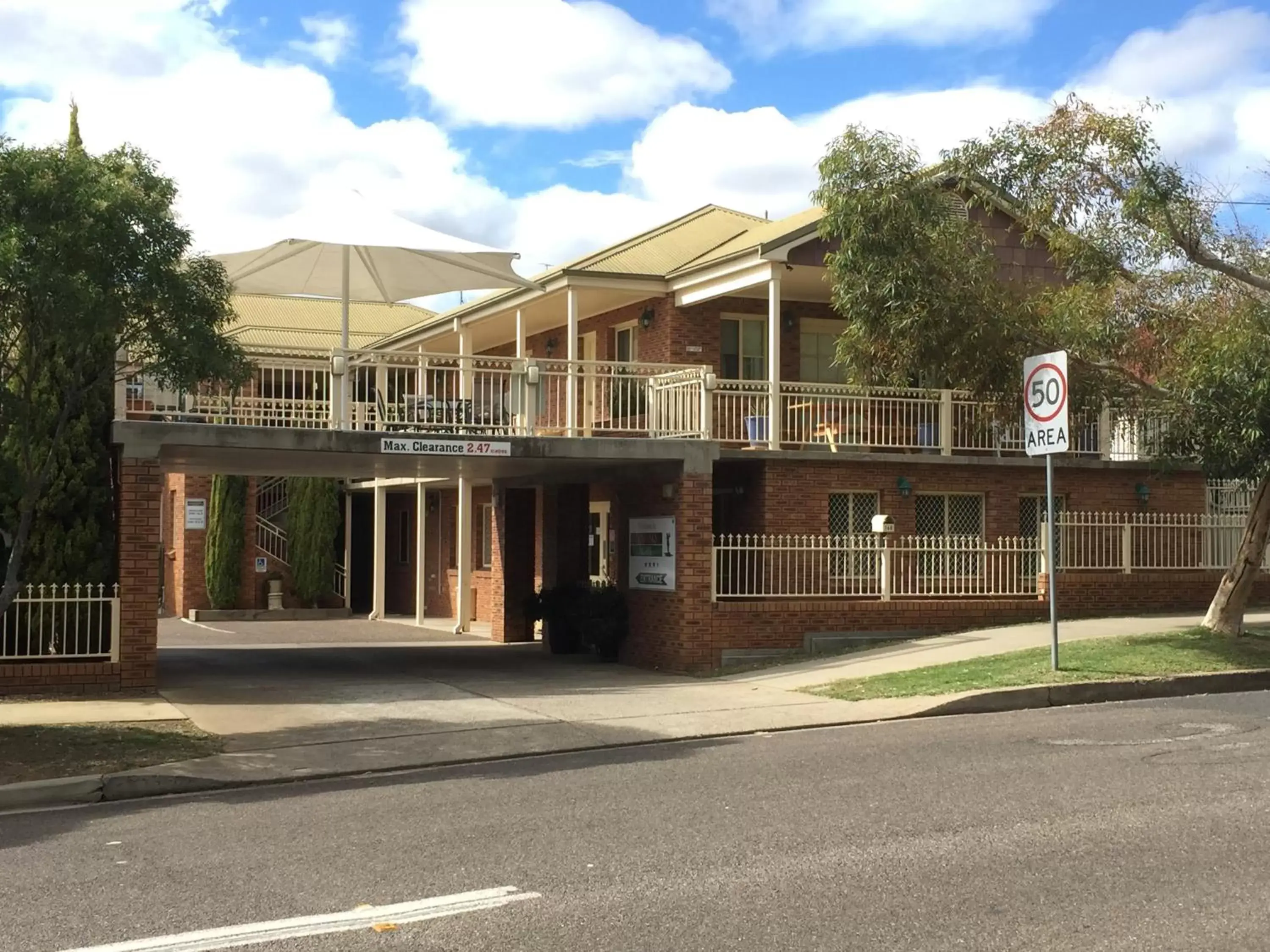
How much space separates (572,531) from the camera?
2147 cm

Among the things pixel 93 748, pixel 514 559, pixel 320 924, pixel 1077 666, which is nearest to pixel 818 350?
pixel 514 559

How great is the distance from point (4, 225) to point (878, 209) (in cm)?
886

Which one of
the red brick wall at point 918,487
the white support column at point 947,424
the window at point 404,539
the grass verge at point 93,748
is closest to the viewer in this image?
the grass verge at point 93,748

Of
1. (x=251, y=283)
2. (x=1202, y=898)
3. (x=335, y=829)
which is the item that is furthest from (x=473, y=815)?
(x=251, y=283)

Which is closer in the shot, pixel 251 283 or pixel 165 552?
pixel 251 283

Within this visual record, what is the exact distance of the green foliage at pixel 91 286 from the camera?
10000 millimetres

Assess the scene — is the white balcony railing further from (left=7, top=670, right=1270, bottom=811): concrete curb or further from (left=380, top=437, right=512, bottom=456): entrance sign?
(left=7, top=670, right=1270, bottom=811): concrete curb

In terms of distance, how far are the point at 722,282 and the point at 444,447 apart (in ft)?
20.6

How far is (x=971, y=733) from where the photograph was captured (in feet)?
35.4

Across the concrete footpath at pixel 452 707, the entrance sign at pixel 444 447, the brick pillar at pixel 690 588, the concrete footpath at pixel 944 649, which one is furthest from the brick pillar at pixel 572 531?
the concrete footpath at pixel 944 649

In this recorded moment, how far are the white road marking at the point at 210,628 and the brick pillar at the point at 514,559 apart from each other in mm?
5492

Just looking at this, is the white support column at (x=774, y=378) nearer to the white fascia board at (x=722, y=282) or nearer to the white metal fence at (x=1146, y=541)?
the white fascia board at (x=722, y=282)

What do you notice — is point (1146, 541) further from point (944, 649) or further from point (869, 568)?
point (944, 649)

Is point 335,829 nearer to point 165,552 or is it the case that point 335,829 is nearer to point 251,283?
point 251,283
